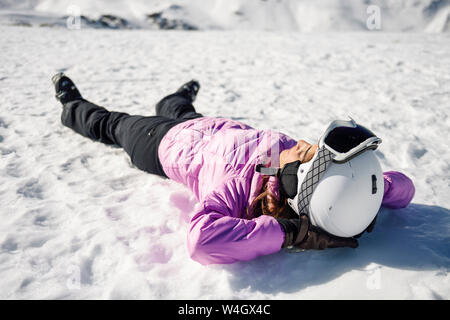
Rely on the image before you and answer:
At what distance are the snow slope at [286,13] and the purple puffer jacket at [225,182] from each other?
2275 centimetres

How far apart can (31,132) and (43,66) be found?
103 inches

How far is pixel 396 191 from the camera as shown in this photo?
187cm

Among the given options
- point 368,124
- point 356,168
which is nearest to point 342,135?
point 356,168

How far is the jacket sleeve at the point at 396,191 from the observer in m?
1.87

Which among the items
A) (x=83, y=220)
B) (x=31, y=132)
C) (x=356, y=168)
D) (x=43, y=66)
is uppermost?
(x=43, y=66)

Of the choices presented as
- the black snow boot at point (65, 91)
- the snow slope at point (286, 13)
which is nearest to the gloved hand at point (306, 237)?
the black snow boot at point (65, 91)

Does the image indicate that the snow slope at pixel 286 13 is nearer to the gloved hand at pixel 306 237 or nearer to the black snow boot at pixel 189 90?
the black snow boot at pixel 189 90

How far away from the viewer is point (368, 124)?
336 cm

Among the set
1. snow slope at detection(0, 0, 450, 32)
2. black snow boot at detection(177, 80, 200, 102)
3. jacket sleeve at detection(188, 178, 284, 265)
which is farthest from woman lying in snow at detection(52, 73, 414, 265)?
snow slope at detection(0, 0, 450, 32)

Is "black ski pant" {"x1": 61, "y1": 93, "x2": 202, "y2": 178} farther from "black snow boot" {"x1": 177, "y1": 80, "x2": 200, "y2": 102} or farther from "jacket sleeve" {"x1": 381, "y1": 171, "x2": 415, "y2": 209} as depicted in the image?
"jacket sleeve" {"x1": 381, "y1": 171, "x2": 415, "y2": 209}

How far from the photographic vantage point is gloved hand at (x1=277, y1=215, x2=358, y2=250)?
1.54 metres

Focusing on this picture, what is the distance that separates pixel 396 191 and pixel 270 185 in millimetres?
726

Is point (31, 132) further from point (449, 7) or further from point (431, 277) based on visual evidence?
point (449, 7)

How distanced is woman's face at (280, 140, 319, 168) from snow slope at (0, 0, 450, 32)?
917 inches
